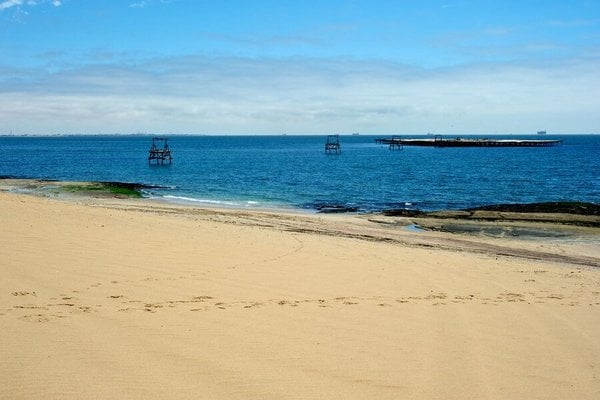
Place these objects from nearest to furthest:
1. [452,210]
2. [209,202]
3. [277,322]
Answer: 1. [277,322]
2. [452,210]
3. [209,202]

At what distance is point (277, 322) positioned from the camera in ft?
22.9

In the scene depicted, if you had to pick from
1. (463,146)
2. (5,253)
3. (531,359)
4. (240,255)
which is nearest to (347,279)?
(240,255)

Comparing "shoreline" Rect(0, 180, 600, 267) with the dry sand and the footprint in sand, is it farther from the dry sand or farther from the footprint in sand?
the footprint in sand

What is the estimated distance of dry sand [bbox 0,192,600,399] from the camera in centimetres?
516

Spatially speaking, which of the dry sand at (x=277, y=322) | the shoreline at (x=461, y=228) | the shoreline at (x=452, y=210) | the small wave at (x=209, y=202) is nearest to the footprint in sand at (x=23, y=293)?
the dry sand at (x=277, y=322)

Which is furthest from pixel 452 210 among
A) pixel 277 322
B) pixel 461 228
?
pixel 277 322

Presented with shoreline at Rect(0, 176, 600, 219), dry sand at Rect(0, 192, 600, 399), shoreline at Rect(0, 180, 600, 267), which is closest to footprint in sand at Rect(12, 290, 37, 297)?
dry sand at Rect(0, 192, 600, 399)

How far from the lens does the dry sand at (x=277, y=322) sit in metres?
5.16

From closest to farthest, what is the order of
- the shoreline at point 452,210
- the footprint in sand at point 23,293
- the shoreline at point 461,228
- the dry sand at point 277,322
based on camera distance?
the dry sand at point 277,322
the footprint in sand at point 23,293
the shoreline at point 461,228
the shoreline at point 452,210

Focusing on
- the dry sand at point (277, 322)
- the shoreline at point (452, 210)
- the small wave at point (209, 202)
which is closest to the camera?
the dry sand at point (277, 322)

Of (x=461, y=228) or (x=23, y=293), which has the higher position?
(x=23, y=293)

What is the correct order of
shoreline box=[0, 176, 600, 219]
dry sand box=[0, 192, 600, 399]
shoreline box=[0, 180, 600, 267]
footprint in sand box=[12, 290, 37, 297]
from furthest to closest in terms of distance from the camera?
1. shoreline box=[0, 176, 600, 219]
2. shoreline box=[0, 180, 600, 267]
3. footprint in sand box=[12, 290, 37, 297]
4. dry sand box=[0, 192, 600, 399]

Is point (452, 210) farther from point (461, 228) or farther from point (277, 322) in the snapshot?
point (277, 322)

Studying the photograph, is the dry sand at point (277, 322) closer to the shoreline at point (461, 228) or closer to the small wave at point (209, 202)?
the shoreline at point (461, 228)
